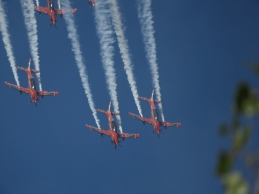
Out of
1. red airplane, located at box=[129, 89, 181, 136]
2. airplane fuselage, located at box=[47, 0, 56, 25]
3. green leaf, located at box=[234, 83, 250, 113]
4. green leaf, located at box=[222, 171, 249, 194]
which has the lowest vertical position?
red airplane, located at box=[129, 89, 181, 136]

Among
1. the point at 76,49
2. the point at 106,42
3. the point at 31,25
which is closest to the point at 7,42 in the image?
the point at 31,25

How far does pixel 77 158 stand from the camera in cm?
592

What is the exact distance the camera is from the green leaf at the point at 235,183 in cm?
53

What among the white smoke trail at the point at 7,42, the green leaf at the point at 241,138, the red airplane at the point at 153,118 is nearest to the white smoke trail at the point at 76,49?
the red airplane at the point at 153,118

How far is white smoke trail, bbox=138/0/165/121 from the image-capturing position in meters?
5.91

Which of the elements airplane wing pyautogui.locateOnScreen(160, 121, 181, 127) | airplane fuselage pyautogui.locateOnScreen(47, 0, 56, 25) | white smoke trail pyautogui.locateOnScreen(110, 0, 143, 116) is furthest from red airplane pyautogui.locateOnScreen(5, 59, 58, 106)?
Answer: airplane wing pyautogui.locateOnScreen(160, 121, 181, 127)

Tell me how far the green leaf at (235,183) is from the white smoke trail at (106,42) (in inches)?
212

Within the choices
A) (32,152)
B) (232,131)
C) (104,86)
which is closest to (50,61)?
(104,86)

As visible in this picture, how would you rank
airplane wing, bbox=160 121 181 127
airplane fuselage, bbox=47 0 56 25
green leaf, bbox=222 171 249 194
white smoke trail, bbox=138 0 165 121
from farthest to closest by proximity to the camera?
airplane wing, bbox=160 121 181 127, white smoke trail, bbox=138 0 165 121, airplane fuselage, bbox=47 0 56 25, green leaf, bbox=222 171 249 194

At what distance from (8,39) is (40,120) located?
1120mm

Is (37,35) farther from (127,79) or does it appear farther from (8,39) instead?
(127,79)

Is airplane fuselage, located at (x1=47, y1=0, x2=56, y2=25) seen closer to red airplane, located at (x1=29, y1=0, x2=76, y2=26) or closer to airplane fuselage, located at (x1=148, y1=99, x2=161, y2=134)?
red airplane, located at (x1=29, y1=0, x2=76, y2=26)

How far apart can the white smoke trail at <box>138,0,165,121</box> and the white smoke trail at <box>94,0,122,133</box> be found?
427 millimetres

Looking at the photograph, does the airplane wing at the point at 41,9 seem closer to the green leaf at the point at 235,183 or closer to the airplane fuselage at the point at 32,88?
the airplane fuselage at the point at 32,88
